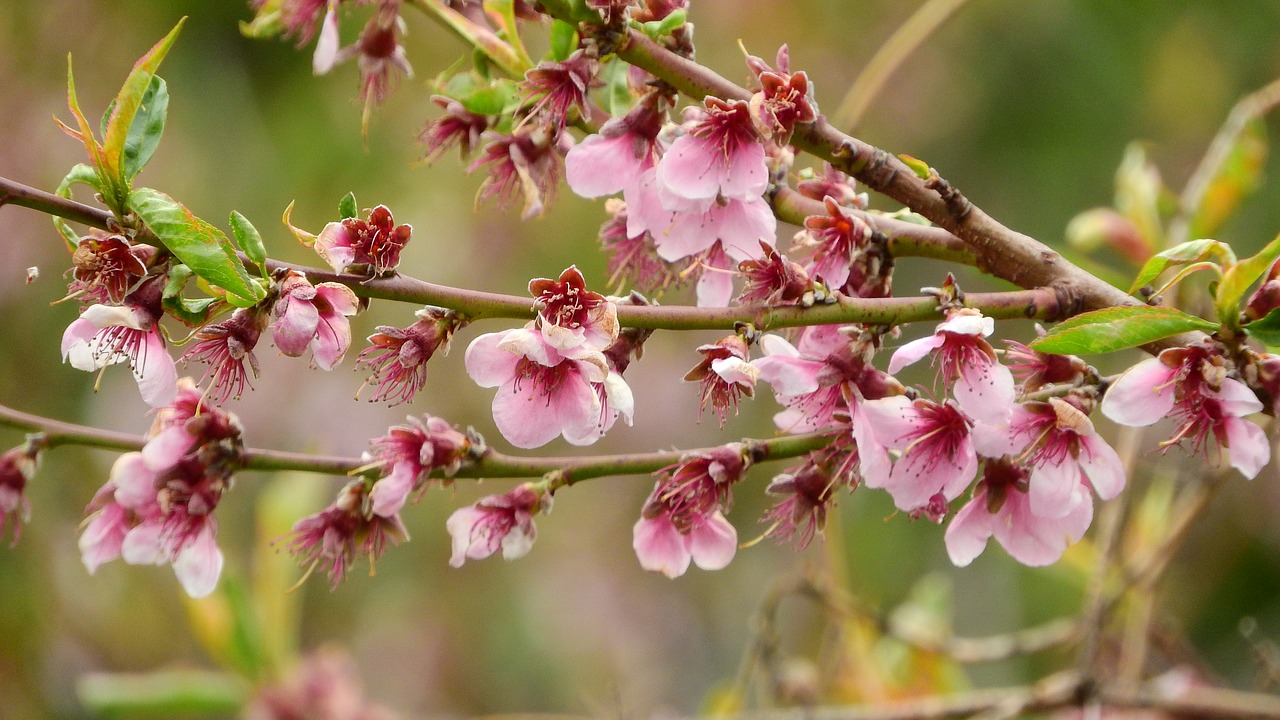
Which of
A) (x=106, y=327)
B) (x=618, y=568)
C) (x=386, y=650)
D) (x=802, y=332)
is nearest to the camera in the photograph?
(x=106, y=327)

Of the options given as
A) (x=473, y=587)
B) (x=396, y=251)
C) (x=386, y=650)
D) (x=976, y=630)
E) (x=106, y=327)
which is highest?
(x=396, y=251)

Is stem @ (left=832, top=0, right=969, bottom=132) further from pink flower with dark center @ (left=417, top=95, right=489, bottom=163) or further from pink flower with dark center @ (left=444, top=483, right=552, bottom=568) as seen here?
pink flower with dark center @ (left=444, top=483, right=552, bottom=568)

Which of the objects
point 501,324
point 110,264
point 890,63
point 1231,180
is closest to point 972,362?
point 110,264

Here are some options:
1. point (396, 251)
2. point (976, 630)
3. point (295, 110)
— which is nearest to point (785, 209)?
point (396, 251)

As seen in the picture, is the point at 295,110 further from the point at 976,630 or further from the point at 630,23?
the point at 630,23

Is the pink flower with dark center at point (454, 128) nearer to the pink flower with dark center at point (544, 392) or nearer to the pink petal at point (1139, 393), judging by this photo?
the pink flower with dark center at point (544, 392)

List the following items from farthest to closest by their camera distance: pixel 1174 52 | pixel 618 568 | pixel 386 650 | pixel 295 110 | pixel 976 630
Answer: pixel 618 568 < pixel 386 650 < pixel 295 110 < pixel 1174 52 < pixel 976 630

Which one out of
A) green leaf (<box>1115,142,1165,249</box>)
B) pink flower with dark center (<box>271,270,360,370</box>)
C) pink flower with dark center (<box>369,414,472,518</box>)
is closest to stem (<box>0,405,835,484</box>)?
pink flower with dark center (<box>369,414,472,518</box>)
